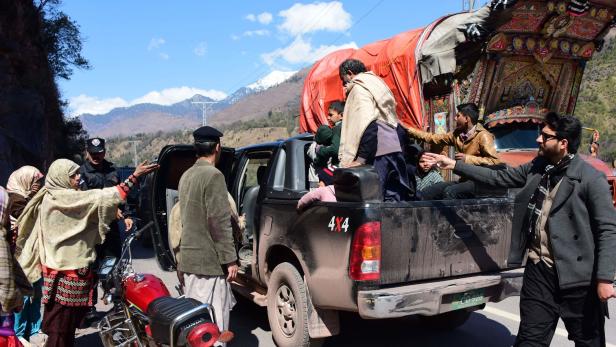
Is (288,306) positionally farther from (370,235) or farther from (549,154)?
(549,154)

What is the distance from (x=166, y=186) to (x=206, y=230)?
2234 mm

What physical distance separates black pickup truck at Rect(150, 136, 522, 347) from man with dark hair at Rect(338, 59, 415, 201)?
47 cm

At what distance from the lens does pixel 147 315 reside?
345cm

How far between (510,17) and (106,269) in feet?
23.3

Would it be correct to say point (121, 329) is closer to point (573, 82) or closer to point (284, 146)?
point (284, 146)

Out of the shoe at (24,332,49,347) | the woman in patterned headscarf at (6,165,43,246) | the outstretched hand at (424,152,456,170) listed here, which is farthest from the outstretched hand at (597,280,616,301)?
the woman in patterned headscarf at (6,165,43,246)

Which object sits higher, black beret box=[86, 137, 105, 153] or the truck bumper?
black beret box=[86, 137, 105, 153]

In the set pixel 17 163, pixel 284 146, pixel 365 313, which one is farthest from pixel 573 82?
pixel 17 163

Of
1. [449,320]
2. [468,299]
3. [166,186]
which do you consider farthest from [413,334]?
[166,186]

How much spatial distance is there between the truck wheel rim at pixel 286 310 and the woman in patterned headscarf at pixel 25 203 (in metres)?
1.98

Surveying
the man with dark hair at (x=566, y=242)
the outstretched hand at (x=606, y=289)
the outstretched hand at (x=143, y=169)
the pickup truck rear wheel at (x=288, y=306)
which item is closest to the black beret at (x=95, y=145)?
the outstretched hand at (x=143, y=169)

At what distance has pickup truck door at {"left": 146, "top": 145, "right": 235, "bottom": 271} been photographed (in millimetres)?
5133

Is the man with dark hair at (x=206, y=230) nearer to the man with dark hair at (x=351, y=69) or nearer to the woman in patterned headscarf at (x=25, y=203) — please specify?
the man with dark hair at (x=351, y=69)

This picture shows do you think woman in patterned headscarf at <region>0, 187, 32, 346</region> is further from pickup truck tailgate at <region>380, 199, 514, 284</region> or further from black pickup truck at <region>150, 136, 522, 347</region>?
pickup truck tailgate at <region>380, 199, 514, 284</region>
